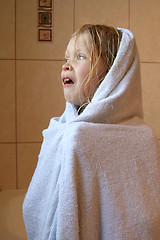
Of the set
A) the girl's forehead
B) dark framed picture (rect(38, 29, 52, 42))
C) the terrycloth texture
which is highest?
dark framed picture (rect(38, 29, 52, 42))

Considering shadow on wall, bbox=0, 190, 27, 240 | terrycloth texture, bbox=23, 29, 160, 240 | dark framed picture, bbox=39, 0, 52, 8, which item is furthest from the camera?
dark framed picture, bbox=39, 0, 52, 8

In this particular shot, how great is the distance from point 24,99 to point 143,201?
3.54ft

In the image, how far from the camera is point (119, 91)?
574mm

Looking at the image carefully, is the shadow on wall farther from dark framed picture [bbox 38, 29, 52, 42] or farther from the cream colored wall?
dark framed picture [bbox 38, 29, 52, 42]

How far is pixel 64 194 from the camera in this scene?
0.48 metres

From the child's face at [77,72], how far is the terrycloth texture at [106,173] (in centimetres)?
5

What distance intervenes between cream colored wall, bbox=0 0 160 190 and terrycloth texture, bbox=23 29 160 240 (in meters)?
0.86

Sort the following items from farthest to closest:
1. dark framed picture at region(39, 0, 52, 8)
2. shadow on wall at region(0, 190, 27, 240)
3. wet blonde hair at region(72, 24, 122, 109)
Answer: dark framed picture at region(39, 0, 52, 8), shadow on wall at region(0, 190, 27, 240), wet blonde hair at region(72, 24, 122, 109)

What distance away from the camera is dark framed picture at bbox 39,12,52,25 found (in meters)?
1.40

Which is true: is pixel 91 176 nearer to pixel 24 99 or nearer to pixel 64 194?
pixel 64 194

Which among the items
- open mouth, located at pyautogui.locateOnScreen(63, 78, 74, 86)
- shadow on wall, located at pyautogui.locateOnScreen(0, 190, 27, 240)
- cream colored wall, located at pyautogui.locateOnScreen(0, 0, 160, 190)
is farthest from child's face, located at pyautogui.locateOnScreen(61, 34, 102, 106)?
cream colored wall, located at pyautogui.locateOnScreen(0, 0, 160, 190)

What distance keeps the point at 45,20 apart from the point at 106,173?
117 centimetres

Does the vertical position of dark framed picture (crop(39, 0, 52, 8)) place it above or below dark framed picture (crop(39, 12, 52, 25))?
above

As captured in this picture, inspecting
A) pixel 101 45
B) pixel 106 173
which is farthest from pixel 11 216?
pixel 101 45
